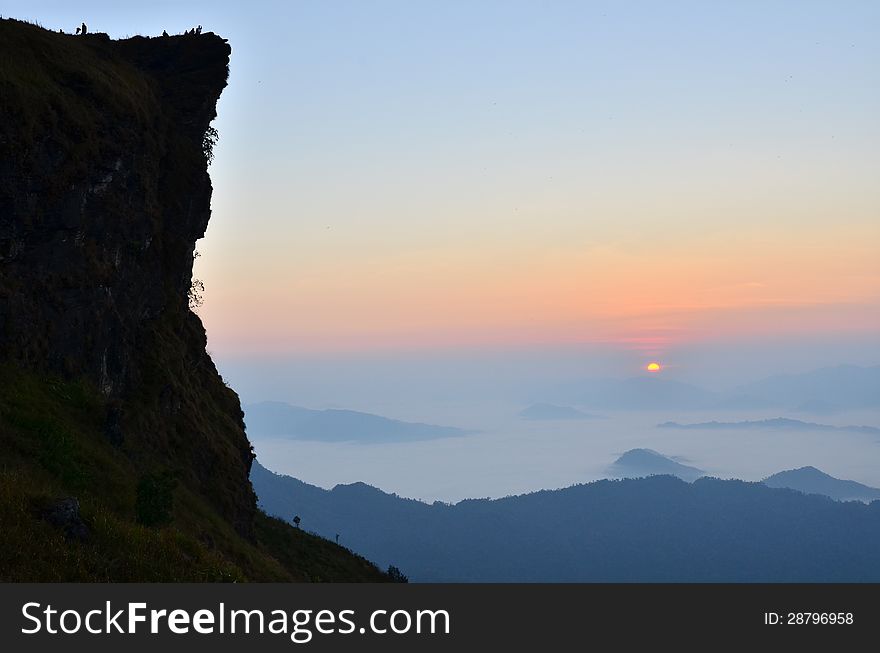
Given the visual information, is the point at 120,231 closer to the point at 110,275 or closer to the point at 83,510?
the point at 110,275

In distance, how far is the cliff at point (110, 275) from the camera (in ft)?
97.6

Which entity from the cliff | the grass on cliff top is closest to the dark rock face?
the cliff

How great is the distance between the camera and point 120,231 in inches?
1510

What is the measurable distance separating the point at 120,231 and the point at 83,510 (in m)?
22.7

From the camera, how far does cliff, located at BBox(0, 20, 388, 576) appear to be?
2973 cm

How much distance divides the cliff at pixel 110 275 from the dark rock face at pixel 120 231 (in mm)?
88

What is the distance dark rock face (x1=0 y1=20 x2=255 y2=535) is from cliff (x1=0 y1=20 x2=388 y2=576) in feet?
0.29

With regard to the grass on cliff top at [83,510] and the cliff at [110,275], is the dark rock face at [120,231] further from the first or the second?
the grass on cliff top at [83,510]

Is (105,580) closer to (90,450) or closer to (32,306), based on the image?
(90,450)

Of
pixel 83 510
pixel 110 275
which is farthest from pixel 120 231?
pixel 83 510

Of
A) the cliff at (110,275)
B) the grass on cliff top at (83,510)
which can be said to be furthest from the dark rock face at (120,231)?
the grass on cliff top at (83,510)

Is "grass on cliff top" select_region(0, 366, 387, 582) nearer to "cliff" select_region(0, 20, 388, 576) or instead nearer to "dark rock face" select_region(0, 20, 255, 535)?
"cliff" select_region(0, 20, 388, 576)
